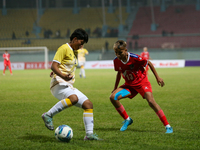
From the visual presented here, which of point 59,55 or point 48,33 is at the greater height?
point 48,33

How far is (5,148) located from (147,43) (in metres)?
37.4

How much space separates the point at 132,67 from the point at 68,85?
1266 mm

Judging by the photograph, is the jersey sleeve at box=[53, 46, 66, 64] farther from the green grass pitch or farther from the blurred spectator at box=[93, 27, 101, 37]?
the blurred spectator at box=[93, 27, 101, 37]

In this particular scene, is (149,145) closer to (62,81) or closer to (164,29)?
(62,81)

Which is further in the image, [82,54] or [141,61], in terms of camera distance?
[82,54]

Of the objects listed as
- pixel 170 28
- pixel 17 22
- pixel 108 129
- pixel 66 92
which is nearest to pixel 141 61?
pixel 108 129

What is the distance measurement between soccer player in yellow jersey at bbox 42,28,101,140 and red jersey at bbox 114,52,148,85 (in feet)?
3.10

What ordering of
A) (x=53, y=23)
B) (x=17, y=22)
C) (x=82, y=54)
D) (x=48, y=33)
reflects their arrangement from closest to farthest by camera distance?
(x=82, y=54), (x=48, y=33), (x=17, y=22), (x=53, y=23)

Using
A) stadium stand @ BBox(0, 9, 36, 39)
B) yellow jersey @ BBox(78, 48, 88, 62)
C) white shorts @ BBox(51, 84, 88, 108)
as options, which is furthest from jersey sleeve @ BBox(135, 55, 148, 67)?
stadium stand @ BBox(0, 9, 36, 39)

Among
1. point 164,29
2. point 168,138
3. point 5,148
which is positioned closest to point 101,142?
point 168,138

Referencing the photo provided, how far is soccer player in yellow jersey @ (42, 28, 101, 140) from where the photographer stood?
179 inches

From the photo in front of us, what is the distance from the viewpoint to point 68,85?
4.75 meters

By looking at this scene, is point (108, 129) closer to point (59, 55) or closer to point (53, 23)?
point (59, 55)

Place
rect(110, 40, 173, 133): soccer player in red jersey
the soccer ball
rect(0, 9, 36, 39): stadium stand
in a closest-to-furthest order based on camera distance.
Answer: the soccer ball → rect(110, 40, 173, 133): soccer player in red jersey → rect(0, 9, 36, 39): stadium stand
